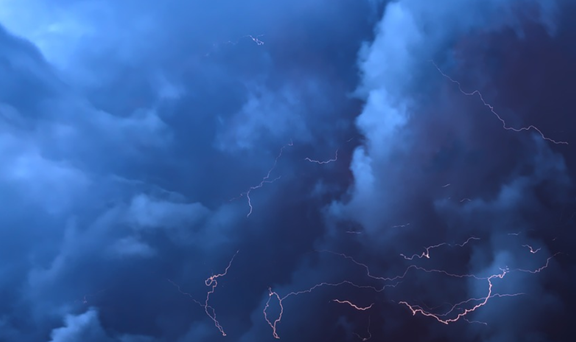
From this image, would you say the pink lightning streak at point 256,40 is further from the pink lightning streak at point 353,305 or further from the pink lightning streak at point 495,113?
the pink lightning streak at point 353,305

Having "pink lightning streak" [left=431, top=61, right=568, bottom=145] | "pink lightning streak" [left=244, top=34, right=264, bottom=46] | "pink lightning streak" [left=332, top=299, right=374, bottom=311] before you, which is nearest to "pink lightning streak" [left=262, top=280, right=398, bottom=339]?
"pink lightning streak" [left=332, top=299, right=374, bottom=311]

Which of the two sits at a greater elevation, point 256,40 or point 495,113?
point 256,40

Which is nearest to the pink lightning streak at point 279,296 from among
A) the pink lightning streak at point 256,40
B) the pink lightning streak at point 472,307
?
the pink lightning streak at point 472,307

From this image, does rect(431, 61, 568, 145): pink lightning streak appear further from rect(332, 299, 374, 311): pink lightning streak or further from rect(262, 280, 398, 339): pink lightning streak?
rect(332, 299, 374, 311): pink lightning streak

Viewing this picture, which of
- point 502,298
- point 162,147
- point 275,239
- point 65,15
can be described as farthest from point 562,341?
point 65,15

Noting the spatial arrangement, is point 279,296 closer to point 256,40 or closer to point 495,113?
point 256,40

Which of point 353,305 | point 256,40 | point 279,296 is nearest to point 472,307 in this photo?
point 353,305

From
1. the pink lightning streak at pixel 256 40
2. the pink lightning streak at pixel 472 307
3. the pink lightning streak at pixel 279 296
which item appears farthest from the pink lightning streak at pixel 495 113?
the pink lightning streak at pixel 279 296

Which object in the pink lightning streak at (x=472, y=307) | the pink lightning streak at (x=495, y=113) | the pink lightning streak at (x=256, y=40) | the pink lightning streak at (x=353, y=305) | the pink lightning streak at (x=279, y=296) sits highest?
the pink lightning streak at (x=256, y=40)

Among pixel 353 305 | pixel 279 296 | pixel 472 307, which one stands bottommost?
pixel 472 307

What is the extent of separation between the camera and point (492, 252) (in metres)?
3.64

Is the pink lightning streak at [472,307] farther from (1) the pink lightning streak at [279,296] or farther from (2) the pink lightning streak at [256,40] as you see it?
(2) the pink lightning streak at [256,40]

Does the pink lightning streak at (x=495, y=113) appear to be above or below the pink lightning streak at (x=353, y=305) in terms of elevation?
above

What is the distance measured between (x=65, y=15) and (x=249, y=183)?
174cm
